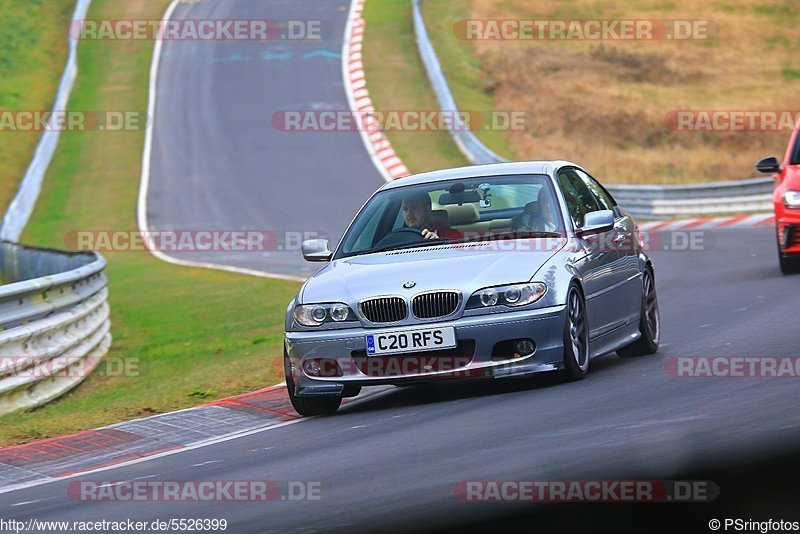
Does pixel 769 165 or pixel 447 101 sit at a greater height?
pixel 769 165

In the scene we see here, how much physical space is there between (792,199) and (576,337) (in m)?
6.24

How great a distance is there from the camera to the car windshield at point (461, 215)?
383 inches

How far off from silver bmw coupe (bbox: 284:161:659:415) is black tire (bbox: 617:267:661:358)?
23 centimetres

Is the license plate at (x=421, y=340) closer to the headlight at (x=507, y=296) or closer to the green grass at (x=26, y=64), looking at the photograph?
the headlight at (x=507, y=296)

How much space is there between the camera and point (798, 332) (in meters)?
10.7

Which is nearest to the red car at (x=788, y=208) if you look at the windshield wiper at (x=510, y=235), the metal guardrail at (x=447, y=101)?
the windshield wiper at (x=510, y=235)

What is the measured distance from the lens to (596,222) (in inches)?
379

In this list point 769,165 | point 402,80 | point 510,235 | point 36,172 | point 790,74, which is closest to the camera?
point 510,235

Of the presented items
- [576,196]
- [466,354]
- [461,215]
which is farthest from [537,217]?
[466,354]

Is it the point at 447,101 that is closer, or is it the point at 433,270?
the point at 433,270

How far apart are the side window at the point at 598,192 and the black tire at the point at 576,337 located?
5.59ft

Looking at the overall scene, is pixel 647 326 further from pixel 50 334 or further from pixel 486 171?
pixel 50 334

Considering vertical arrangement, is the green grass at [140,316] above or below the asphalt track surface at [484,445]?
below

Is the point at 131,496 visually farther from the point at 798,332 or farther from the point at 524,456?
the point at 798,332
